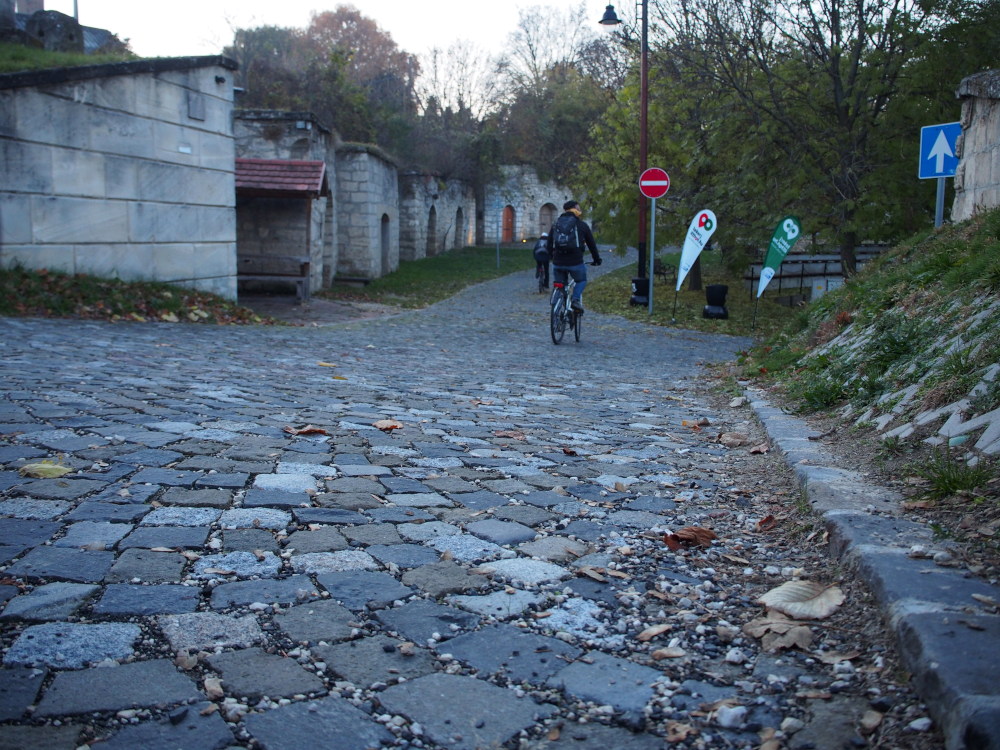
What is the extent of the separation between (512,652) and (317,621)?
602 mm

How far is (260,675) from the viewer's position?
7.38 feet

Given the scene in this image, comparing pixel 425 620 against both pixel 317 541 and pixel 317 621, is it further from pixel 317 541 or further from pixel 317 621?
pixel 317 541

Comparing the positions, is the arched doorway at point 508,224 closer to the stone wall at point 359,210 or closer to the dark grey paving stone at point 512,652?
the stone wall at point 359,210

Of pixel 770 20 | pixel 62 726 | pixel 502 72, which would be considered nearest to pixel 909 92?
pixel 770 20

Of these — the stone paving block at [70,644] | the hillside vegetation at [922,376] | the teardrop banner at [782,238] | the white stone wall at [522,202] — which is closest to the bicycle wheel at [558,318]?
the teardrop banner at [782,238]

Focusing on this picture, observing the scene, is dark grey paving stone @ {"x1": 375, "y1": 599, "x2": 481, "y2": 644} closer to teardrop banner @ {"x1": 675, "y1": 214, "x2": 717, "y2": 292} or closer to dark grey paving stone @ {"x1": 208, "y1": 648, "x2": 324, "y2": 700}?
dark grey paving stone @ {"x1": 208, "y1": 648, "x2": 324, "y2": 700}

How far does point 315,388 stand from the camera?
7090mm

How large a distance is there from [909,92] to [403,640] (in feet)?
49.3

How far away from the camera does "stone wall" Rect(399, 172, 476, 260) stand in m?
30.8

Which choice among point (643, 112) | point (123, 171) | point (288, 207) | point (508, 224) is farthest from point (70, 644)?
point (508, 224)

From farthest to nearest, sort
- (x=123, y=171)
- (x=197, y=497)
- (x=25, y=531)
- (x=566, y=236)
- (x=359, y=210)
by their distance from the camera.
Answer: (x=359, y=210) < (x=123, y=171) < (x=566, y=236) < (x=197, y=497) < (x=25, y=531)

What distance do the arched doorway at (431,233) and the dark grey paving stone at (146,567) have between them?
31079 mm

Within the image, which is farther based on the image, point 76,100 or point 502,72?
point 502,72

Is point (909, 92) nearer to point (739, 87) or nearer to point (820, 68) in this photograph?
point (820, 68)
